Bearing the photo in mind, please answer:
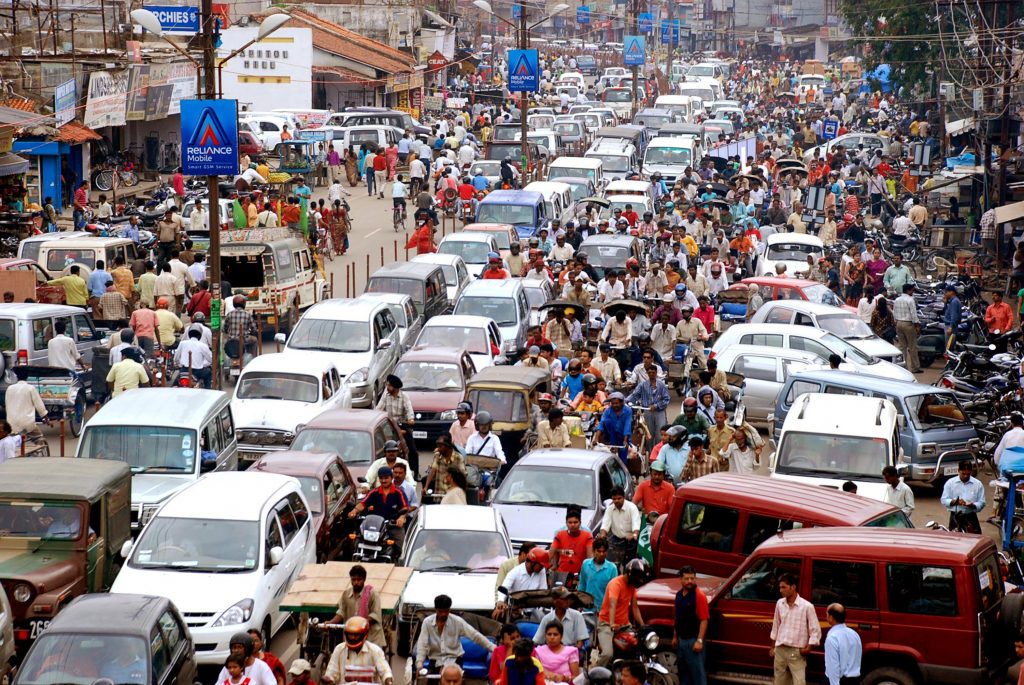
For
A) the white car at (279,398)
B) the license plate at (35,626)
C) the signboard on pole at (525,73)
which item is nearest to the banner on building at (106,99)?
the signboard on pole at (525,73)

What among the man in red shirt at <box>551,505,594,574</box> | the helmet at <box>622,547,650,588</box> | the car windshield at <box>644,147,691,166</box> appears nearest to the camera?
the helmet at <box>622,547,650,588</box>

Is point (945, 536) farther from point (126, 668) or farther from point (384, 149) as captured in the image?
point (384, 149)

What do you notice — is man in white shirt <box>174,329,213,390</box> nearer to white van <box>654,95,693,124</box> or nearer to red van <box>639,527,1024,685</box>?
red van <box>639,527,1024,685</box>

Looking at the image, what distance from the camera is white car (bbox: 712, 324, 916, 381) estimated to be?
23.9 meters

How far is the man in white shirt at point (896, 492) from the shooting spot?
53.3 ft

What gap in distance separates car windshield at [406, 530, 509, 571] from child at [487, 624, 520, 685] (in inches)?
101

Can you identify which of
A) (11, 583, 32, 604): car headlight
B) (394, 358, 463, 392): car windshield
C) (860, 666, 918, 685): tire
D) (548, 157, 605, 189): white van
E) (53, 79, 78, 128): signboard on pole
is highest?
(53, 79, 78, 128): signboard on pole

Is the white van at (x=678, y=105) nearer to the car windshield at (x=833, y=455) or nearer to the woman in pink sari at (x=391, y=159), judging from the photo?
the woman in pink sari at (x=391, y=159)

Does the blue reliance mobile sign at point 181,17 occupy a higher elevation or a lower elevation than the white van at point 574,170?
higher

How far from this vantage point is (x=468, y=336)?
24.0 meters

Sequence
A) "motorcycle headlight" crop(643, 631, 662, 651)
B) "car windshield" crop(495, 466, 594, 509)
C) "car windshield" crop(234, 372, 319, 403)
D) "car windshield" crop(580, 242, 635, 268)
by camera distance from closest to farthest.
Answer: "motorcycle headlight" crop(643, 631, 662, 651), "car windshield" crop(495, 466, 594, 509), "car windshield" crop(234, 372, 319, 403), "car windshield" crop(580, 242, 635, 268)

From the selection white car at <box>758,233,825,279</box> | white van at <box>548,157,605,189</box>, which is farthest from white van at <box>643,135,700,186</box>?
white car at <box>758,233,825,279</box>

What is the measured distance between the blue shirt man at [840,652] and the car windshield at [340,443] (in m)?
7.49

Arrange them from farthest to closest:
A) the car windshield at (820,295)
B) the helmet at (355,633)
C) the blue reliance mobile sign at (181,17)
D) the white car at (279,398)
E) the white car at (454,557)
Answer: the car windshield at (820,295) → the blue reliance mobile sign at (181,17) → the white car at (279,398) → the white car at (454,557) → the helmet at (355,633)
